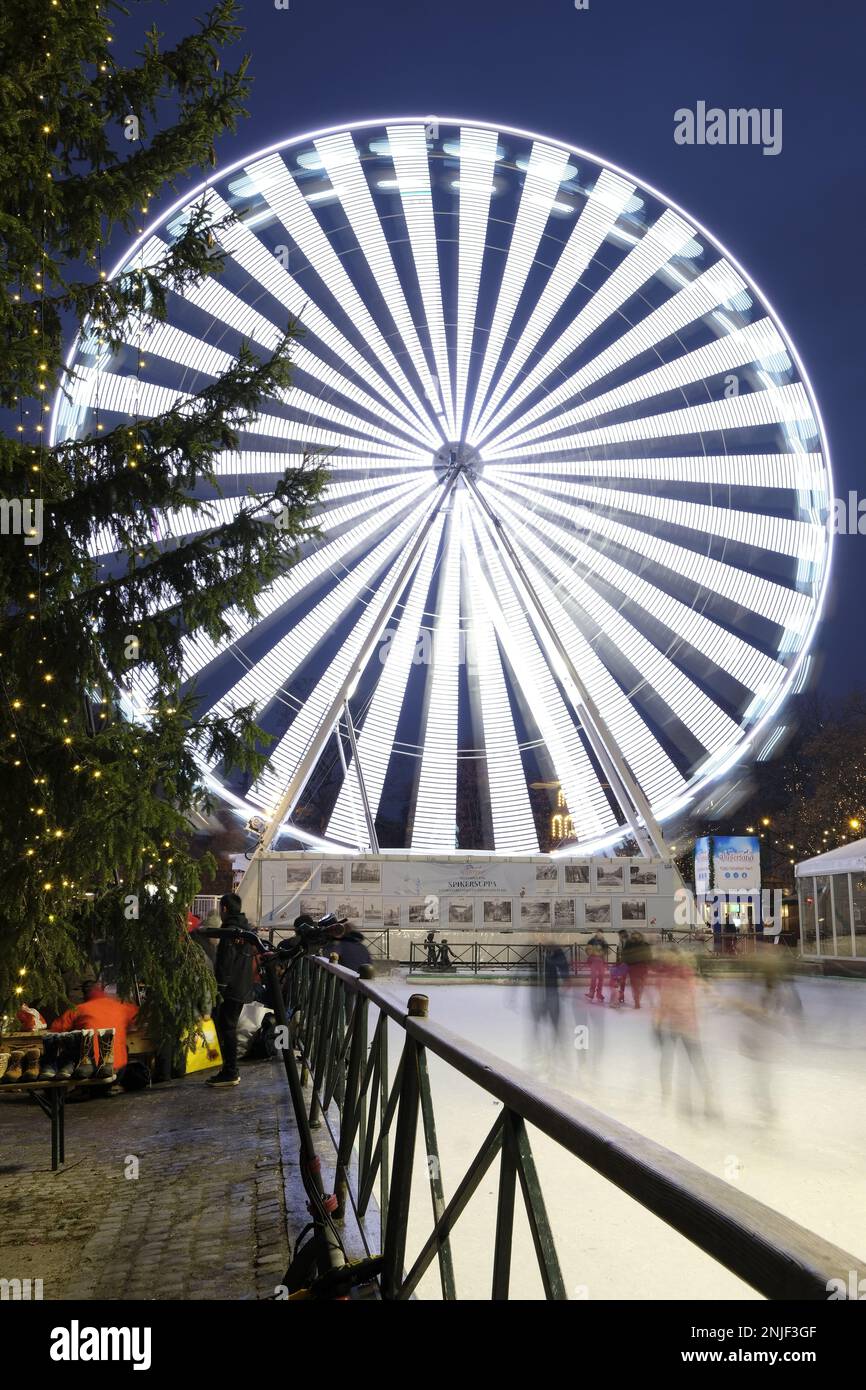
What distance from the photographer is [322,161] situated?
778 inches

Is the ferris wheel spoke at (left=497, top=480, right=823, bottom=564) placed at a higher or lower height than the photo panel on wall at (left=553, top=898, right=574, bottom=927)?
higher

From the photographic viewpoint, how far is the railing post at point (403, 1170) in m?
3.33

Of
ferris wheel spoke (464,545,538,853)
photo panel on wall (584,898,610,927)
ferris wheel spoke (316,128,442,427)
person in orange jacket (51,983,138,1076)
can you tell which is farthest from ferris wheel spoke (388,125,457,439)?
person in orange jacket (51,983,138,1076)

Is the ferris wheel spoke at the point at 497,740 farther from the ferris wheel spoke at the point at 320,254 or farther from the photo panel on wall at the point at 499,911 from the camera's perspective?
the ferris wheel spoke at the point at 320,254

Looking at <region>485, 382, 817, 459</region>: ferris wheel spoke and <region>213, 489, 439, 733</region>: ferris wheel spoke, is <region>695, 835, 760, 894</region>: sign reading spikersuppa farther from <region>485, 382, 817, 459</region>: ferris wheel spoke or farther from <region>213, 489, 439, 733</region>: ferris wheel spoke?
<region>213, 489, 439, 733</region>: ferris wheel spoke

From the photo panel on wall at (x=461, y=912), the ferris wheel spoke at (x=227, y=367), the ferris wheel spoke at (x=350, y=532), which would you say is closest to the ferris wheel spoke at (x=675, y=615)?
the ferris wheel spoke at (x=350, y=532)

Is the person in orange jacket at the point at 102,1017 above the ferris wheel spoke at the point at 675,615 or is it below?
below

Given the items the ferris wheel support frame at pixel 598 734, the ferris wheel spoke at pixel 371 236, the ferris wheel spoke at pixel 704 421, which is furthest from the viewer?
the ferris wheel support frame at pixel 598 734

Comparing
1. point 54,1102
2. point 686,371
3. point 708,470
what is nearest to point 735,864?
point 708,470

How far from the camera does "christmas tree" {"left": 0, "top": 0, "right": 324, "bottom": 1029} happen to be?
670 centimetres

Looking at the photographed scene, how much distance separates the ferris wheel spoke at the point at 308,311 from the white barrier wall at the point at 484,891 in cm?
854

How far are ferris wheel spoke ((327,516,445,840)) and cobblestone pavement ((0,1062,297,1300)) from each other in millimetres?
15585

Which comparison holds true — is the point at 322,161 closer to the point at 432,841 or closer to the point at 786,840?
the point at 432,841

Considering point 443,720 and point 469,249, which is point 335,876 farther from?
point 469,249
